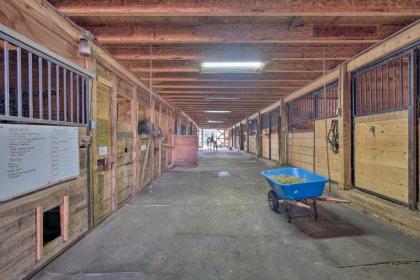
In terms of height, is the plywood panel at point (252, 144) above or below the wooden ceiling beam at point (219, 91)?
below

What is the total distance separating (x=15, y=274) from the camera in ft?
6.25

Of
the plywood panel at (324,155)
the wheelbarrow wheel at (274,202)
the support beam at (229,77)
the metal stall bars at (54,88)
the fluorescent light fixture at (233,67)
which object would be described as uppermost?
the support beam at (229,77)

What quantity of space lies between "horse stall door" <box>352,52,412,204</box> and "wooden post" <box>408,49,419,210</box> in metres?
0.08

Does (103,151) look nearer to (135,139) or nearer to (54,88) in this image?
(54,88)

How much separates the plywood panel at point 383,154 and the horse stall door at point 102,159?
450cm

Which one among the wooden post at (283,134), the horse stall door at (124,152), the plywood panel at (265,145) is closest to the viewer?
the horse stall door at (124,152)

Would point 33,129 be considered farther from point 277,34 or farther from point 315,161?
point 315,161

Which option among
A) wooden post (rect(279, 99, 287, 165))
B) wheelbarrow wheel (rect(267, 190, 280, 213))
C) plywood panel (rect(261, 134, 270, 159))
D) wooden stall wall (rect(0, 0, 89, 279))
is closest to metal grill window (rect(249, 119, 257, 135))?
plywood panel (rect(261, 134, 270, 159))

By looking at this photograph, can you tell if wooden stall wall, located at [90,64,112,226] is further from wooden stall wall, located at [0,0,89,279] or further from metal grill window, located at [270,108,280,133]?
metal grill window, located at [270,108,280,133]

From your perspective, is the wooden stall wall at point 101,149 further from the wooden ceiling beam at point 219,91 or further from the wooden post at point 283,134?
the wooden post at point 283,134

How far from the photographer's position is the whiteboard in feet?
5.84

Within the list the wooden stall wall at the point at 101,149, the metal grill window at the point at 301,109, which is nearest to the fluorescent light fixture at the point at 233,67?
the wooden stall wall at the point at 101,149

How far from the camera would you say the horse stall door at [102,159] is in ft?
10.8

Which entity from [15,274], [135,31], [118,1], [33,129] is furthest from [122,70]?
[15,274]
